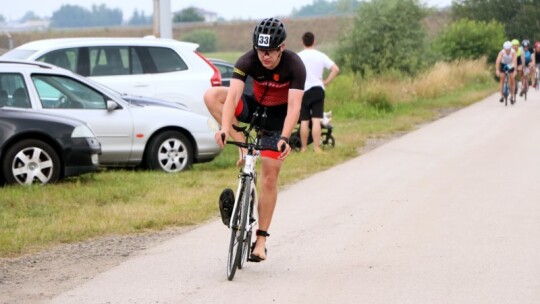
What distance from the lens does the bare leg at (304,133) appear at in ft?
57.6

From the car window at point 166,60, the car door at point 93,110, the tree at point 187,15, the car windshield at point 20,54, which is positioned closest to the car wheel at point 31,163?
the car door at point 93,110

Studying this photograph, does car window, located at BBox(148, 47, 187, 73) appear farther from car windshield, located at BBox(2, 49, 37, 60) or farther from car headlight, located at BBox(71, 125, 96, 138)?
car headlight, located at BBox(71, 125, 96, 138)

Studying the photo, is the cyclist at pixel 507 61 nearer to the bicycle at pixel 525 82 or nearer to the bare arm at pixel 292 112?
the bicycle at pixel 525 82

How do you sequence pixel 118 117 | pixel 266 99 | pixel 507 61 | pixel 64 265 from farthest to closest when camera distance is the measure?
pixel 507 61, pixel 118 117, pixel 64 265, pixel 266 99

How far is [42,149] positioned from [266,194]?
5324 mm

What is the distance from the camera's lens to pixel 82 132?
13.6 metres

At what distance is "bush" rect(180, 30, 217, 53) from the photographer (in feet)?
280

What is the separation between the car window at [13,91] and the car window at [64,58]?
2.41m

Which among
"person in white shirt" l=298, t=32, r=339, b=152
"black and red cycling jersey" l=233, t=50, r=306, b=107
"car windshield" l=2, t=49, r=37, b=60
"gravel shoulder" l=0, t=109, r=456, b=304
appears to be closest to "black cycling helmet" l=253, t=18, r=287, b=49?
"black and red cycling jersey" l=233, t=50, r=306, b=107

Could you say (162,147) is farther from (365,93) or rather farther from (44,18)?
(44,18)

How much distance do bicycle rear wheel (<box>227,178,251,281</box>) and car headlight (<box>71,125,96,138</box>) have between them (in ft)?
18.3

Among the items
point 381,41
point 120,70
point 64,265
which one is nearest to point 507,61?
point 381,41

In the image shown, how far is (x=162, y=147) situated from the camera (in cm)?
1534

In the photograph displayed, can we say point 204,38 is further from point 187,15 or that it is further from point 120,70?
point 120,70
